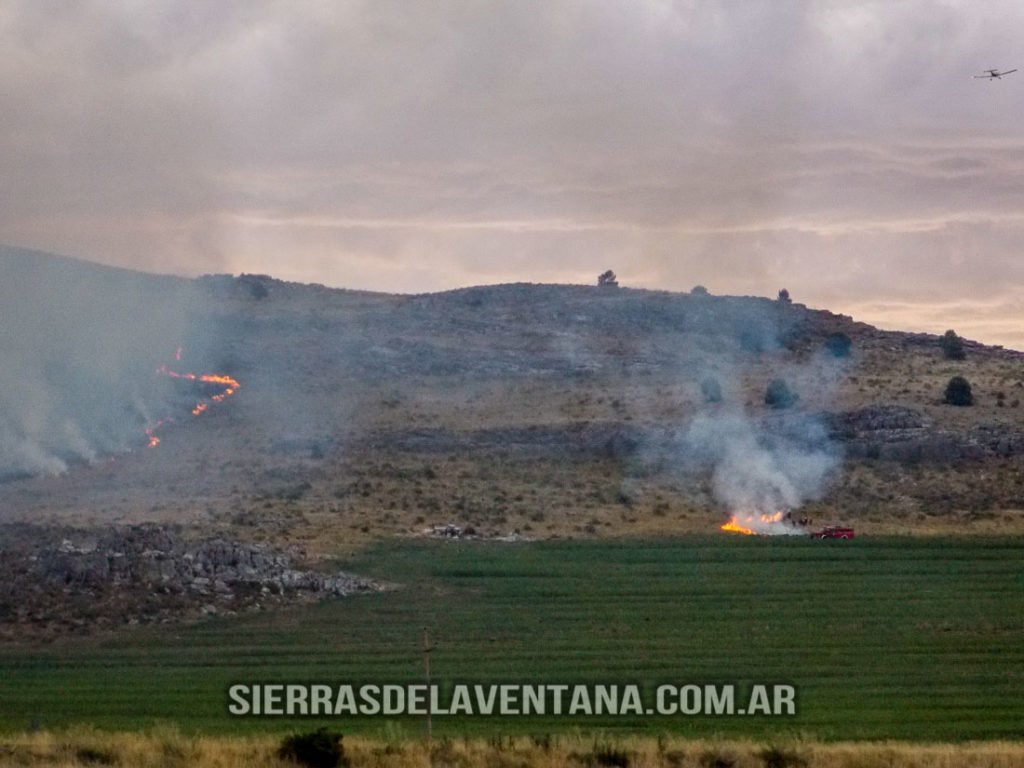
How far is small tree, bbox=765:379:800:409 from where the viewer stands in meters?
96.4

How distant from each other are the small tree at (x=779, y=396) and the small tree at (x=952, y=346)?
25.0m

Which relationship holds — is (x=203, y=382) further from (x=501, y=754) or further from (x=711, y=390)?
(x=501, y=754)

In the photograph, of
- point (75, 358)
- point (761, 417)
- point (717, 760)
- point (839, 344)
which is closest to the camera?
point (717, 760)

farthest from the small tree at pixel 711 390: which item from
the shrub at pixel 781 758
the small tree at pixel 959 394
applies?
the shrub at pixel 781 758

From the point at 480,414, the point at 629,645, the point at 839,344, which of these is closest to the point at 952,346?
the point at 839,344

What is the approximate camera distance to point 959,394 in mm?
94812

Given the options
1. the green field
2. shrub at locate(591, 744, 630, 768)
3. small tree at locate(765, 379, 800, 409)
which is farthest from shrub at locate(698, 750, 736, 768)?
small tree at locate(765, 379, 800, 409)

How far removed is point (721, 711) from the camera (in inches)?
1192

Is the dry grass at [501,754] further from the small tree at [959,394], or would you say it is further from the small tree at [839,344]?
the small tree at [839,344]

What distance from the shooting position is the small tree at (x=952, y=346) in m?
118

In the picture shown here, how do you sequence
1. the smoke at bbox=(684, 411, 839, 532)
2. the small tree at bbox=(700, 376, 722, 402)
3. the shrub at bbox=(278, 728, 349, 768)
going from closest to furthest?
the shrub at bbox=(278, 728, 349, 768) < the smoke at bbox=(684, 411, 839, 532) < the small tree at bbox=(700, 376, 722, 402)

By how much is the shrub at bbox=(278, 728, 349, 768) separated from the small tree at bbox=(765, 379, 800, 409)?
7614 cm

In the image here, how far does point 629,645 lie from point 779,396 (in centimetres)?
6082

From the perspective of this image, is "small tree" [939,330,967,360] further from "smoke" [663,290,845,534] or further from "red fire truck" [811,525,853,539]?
"red fire truck" [811,525,853,539]
